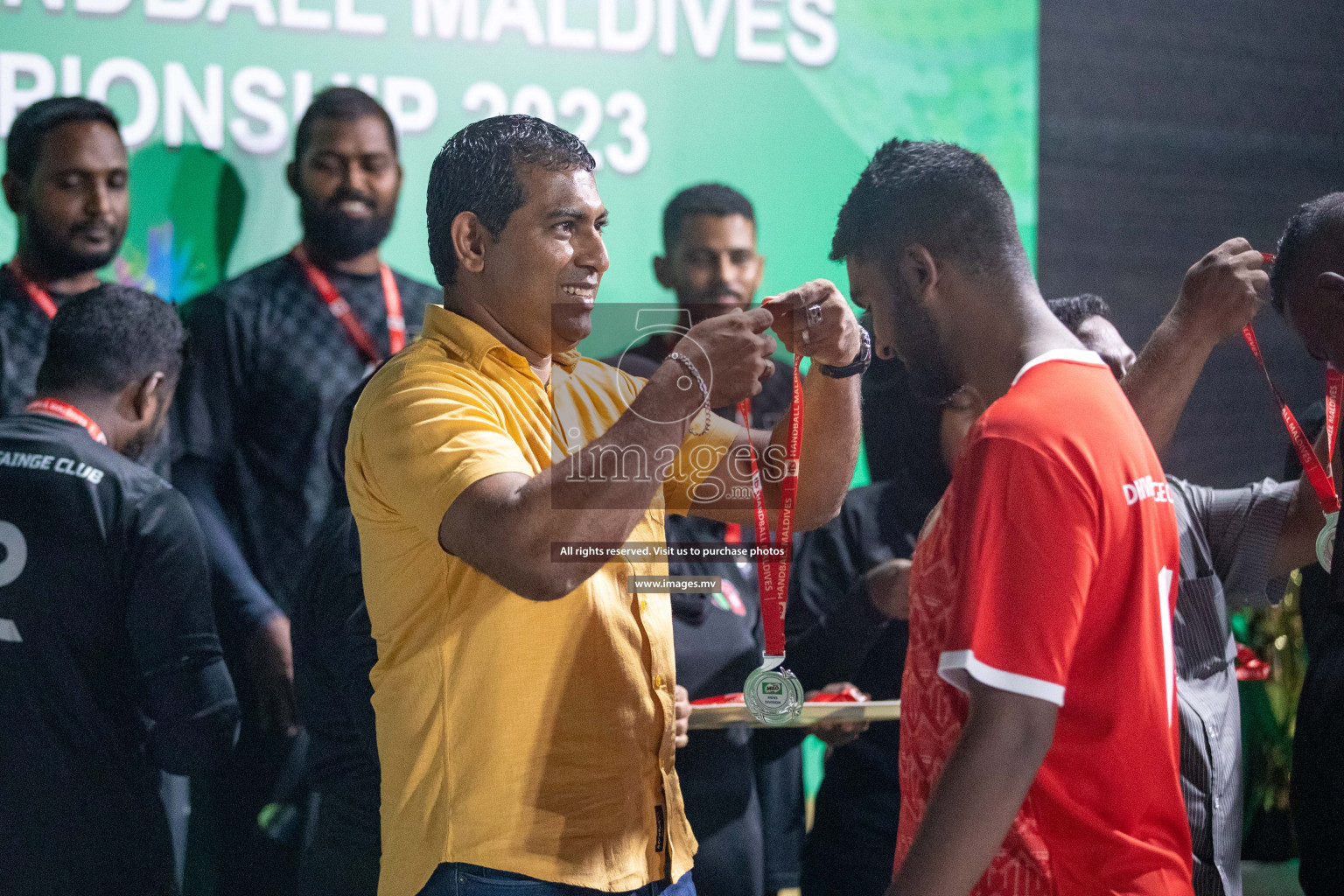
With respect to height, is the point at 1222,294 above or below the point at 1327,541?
above

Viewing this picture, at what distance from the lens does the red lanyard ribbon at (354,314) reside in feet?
10.5

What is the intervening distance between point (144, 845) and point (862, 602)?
5.19 feet

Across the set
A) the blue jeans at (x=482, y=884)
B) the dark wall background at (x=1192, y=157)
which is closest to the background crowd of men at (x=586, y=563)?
the blue jeans at (x=482, y=884)

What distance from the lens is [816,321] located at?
170 cm

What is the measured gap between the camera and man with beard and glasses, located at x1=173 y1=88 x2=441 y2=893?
307 centimetres

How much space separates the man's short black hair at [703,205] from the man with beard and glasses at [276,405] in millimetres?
696

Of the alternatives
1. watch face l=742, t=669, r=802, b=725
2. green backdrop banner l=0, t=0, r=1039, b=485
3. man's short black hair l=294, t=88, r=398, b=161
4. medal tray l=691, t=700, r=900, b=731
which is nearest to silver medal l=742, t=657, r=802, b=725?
watch face l=742, t=669, r=802, b=725

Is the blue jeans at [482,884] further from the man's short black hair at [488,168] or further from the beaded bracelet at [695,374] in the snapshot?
the man's short black hair at [488,168]

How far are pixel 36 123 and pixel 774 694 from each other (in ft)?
7.67

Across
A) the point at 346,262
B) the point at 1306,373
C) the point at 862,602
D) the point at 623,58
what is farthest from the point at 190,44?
the point at 1306,373

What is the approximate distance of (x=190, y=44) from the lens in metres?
3.12

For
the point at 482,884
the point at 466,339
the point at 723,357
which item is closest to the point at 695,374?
the point at 723,357

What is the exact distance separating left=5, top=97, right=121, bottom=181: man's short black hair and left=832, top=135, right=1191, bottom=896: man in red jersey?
241 cm

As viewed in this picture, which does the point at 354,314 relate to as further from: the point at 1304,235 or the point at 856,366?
the point at 1304,235
